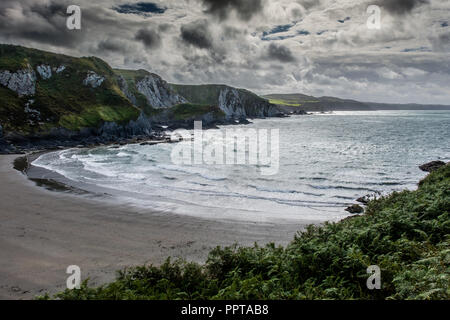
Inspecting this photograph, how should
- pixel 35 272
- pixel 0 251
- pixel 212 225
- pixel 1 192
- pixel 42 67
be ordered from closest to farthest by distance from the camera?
pixel 35 272 → pixel 0 251 → pixel 212 225 → pixel 1 192 → pixel 42 67

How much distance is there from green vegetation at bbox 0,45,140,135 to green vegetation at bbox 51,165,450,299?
71472mm

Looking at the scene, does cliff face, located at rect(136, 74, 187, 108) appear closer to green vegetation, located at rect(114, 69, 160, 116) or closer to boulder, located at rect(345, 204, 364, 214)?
green vegetation, located at rect(114, 69, 160, 116)

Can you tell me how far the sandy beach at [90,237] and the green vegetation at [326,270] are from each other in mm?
5493

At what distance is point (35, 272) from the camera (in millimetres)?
12180

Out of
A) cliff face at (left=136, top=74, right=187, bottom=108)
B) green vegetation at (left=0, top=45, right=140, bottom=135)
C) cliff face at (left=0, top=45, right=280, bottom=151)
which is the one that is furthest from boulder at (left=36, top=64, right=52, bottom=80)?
cliff face at (left=136, top=74, right=187, bottom=108)

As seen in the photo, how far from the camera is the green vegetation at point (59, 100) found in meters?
67.5

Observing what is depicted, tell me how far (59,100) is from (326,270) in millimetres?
96441

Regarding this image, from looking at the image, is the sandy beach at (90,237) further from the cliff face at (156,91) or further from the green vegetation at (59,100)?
the cliff face at (156,91)

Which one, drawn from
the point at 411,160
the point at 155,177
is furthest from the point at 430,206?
the point at 411,160

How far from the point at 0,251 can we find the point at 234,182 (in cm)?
2238

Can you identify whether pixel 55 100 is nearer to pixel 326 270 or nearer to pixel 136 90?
pixel 136 90

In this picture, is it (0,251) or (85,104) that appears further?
(85,104)

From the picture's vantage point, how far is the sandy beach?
12156 millimetres
